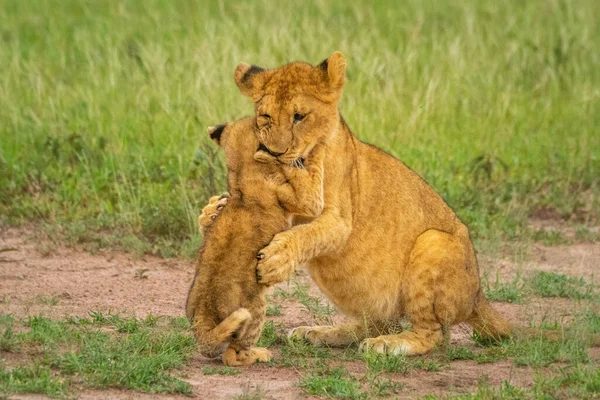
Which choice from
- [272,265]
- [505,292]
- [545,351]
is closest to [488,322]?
[545,351]

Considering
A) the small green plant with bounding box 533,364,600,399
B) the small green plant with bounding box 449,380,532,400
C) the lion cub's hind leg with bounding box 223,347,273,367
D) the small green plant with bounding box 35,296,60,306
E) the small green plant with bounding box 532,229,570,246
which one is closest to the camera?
the small green plant with bounding box 449,380,532,400

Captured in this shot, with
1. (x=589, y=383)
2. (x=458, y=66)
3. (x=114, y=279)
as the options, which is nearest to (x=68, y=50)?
(x=458, y=66)

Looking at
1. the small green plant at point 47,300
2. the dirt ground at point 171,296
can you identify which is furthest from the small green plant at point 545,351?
the small green plant at point 47,300

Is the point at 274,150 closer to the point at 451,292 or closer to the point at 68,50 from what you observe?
the point at 451,292

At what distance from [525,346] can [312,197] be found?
133 cm

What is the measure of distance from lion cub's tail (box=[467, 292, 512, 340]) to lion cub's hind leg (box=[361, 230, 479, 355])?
109mm

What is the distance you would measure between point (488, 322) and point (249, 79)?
1.77 m

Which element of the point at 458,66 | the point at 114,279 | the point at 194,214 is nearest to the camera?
the point at 114,279

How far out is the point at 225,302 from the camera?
528 cm

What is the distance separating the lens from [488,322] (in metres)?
6.06

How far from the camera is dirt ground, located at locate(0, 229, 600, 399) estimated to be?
5215 millimetres

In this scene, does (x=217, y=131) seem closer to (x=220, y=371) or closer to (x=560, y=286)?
(x=220, y=371)

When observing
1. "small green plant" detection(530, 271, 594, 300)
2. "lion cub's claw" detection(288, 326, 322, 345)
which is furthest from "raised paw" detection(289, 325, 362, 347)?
"small green plant" detection(530, 271, 594, 300)

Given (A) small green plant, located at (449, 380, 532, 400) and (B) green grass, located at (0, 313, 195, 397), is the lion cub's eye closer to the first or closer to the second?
(B) green grass, located at (0, 313, 195, 397)
